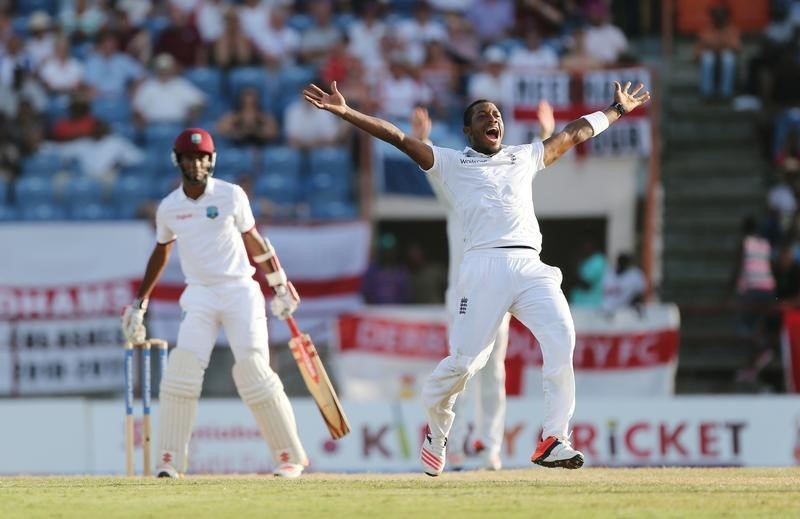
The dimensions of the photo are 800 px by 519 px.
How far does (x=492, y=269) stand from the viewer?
9.56 meters

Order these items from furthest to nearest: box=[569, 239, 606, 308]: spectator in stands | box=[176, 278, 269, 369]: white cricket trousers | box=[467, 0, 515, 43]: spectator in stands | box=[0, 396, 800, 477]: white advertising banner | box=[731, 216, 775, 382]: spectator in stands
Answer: box=[467, 0, 515, 43]: spectator in stands, box=[569, 239, 606, 308]: spectator in stands, box=[731, 216, 775, 382]: spectator in stands, box=[0, 396, 800, 477]: white advertising banner, box=[176, 278, 269, 369]: white cricket trousers

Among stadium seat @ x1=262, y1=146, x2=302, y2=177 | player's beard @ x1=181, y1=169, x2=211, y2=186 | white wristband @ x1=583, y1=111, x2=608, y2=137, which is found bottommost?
player's beard @ x1=181, y1=169, x2=211, y2=186

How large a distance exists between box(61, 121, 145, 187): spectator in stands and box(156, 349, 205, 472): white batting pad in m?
8.16

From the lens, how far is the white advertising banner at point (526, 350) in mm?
17078

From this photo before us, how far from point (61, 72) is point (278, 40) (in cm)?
253

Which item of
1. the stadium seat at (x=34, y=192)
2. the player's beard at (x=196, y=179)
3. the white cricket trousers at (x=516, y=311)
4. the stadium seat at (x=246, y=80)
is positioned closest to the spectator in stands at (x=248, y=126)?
the stadium seat at (x=246, y=80)

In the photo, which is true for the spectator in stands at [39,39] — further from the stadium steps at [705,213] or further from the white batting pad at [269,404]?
the white batting pad at [269,404]

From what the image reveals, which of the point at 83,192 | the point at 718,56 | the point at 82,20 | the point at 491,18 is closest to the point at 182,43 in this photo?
the point at 82,20

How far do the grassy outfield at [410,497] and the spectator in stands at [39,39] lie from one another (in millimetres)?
11039

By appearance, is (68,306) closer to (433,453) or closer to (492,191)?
(433,453)

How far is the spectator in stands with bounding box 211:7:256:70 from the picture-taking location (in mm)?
20359

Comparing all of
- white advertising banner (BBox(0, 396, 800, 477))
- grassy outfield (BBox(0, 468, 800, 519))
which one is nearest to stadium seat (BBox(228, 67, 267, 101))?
white advertising banner (BBox(0, 396, 800, 477))

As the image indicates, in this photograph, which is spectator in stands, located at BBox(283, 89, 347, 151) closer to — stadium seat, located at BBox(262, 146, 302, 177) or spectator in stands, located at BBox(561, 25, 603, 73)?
stadium seat, located at BBox(262, 146, 302, 177)

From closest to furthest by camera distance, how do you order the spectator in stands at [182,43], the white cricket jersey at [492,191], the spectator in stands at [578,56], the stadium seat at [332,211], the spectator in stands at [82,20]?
the white cricket jersey at [492,191], the stadium seat at [332,211], the spectator in stands at [578,56], the spectator in stands at [182,43], the spectator in stands at [82,20]
